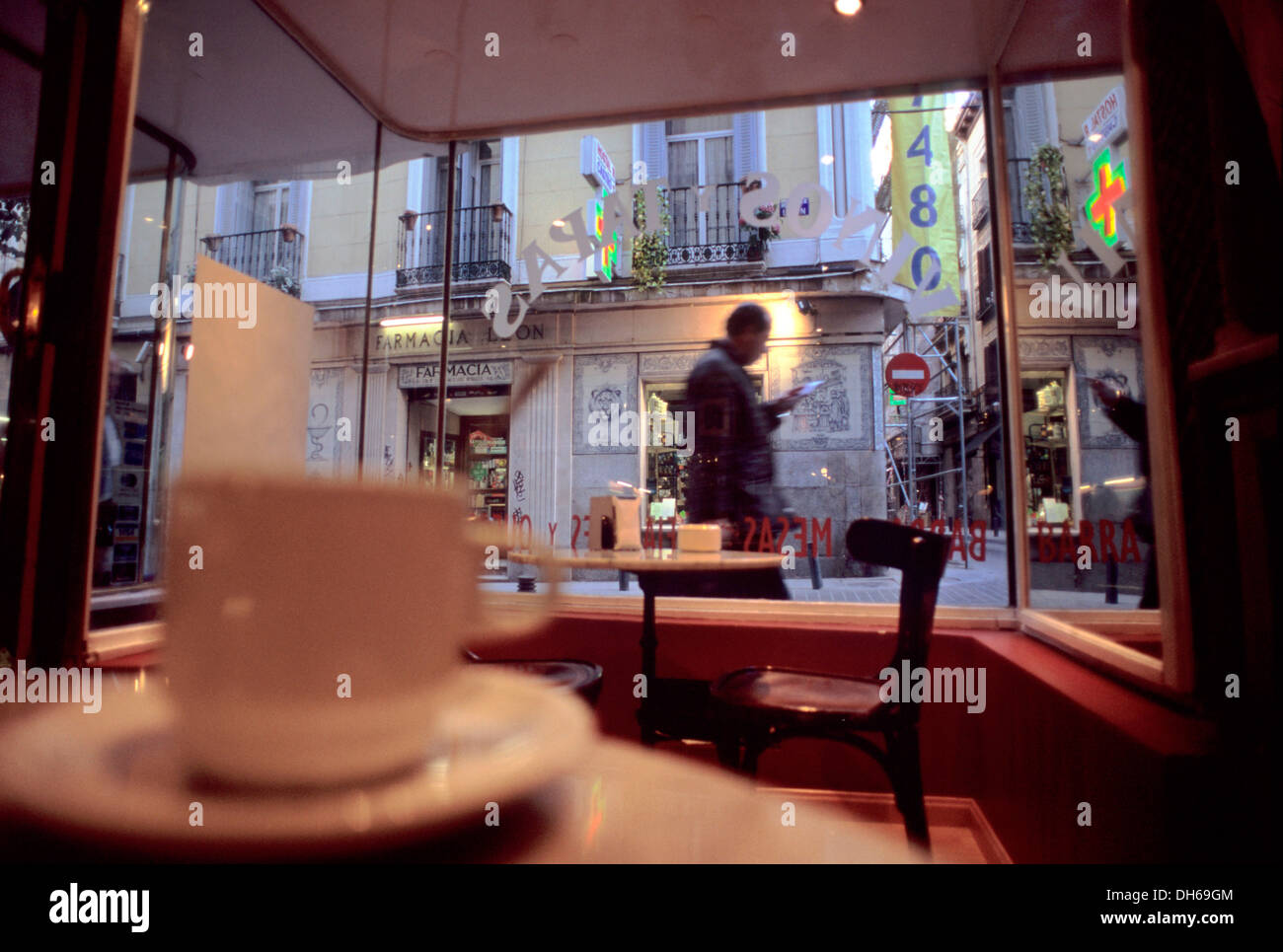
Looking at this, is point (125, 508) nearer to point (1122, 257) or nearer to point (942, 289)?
point (1122, 257)

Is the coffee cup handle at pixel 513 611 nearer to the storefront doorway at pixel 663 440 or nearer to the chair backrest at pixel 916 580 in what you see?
the chair backrest at pixel 916 580

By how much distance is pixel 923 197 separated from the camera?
332 centimetres

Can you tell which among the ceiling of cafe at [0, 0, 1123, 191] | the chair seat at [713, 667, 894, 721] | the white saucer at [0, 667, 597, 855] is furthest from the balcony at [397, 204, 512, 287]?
the white saucer at [0, 667, 597, 855]

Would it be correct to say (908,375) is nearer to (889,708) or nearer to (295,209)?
(889,708)

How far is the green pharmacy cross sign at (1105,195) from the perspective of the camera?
1664 mm

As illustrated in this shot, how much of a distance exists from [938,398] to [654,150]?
4218mm

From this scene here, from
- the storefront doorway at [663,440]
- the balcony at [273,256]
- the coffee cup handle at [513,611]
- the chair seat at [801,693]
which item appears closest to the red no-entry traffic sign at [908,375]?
the storefront doorway at [663,440]

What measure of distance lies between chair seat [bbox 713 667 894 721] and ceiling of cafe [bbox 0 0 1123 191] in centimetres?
204

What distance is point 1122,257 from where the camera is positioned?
163cm

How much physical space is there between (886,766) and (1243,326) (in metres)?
0.92

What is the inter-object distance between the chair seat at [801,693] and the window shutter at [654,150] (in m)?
5.81

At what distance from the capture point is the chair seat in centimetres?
127

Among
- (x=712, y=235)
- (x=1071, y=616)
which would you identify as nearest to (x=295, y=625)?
(x=1071, y=616)
